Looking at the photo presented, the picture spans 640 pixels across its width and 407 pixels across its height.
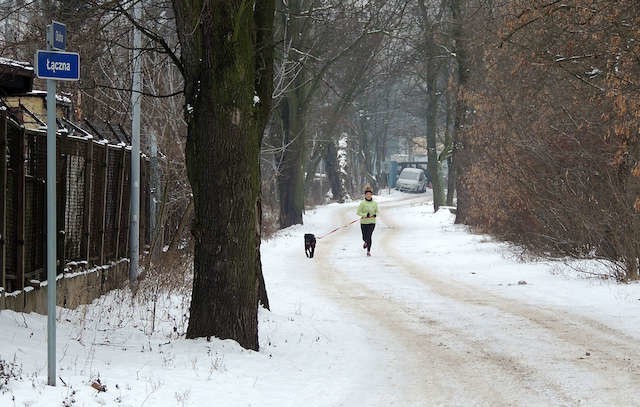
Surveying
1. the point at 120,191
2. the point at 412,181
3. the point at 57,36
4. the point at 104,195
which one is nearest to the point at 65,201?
the point at 104,195

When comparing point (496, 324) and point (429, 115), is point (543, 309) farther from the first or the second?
point (429, 115)

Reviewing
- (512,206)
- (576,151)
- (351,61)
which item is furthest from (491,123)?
(351,61)

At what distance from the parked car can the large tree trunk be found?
250ft

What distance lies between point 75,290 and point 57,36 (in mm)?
5988

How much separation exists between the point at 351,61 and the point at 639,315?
25.2m

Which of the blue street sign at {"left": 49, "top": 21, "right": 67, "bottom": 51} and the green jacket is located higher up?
the blue street sign at {"left": 49, "top": 21, "right": 67, "bottom": 51}

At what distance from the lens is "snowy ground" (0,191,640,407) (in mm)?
6746

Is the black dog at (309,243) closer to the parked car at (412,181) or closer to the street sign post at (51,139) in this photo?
Result: the street sign post at (51,139)

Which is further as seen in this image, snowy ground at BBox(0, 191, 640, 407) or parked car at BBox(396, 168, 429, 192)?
parked car at BBox(396, 168, 429, 192)

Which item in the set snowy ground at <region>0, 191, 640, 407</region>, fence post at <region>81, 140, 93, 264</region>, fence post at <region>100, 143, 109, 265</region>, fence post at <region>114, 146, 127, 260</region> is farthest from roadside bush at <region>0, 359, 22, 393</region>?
fence post at <region>114, 146, 127, 260</region>

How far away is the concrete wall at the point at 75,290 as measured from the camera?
30.5 feet

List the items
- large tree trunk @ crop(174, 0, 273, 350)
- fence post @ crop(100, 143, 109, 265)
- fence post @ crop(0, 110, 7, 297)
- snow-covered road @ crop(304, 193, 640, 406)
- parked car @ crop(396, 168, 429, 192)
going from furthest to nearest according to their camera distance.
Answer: parked car @ crop(396, 168, 429, 192) → fence post @ crop(100, 143, 109, 265) → fence post @ crop(0, 110, 7, 297) → large tree trunk @ crop(174, 0, 273, 350) → snow-covered road @ crop(304, 193, 640, 406)

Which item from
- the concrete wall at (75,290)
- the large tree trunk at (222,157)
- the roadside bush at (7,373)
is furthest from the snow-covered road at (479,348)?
the concrete wall at (75,290)

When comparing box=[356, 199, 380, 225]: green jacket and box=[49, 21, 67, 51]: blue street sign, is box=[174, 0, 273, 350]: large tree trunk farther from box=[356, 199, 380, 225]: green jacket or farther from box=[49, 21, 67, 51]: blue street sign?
box=[356, 199, 380, 225]: green jacket
